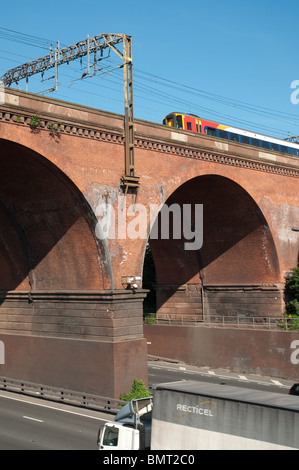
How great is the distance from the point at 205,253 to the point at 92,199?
1626 centimetres

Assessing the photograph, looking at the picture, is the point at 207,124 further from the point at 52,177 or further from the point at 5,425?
the point at 5,425

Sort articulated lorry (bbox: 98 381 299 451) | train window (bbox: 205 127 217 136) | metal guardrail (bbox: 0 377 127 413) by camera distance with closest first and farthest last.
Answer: articulated lorry (bbox: 98 381 299 451) → metal guardrail (bbox: 0 377 127 413) → train window (bbox: 205 127 217 136)

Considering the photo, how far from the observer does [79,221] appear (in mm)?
26172

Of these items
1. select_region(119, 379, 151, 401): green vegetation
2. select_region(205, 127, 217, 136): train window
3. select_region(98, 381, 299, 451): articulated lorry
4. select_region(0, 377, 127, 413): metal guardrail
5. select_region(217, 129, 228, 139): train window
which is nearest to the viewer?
select_region(98, 381, 299, 451): articulated lorry

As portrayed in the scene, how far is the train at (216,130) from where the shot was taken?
36.7 meters

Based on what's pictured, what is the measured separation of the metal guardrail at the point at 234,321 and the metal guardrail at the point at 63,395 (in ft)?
45.9

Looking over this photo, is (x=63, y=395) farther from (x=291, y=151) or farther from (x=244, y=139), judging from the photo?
(x=291, y=151)

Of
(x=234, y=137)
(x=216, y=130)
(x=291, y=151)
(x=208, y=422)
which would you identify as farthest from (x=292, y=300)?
(x=208, y=422)

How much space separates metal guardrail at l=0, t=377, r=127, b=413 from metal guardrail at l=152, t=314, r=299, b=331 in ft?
45.9

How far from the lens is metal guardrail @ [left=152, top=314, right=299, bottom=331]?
36.2 meters

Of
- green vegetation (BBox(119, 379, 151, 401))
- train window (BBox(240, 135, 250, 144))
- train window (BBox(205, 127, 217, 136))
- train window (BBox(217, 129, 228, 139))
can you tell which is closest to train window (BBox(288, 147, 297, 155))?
train window (BBox(240, 135, 250, 144))

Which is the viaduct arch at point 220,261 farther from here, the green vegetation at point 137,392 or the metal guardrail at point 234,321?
the green vegetation at point 137,392

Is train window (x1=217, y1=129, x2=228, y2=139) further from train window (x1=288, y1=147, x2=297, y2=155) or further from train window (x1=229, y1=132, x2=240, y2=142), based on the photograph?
train window (x1=288, y1=147, x2=297, y2=155)

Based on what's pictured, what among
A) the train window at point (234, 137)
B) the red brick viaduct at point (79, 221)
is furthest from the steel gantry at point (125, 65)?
the train window at point (234, 137)
